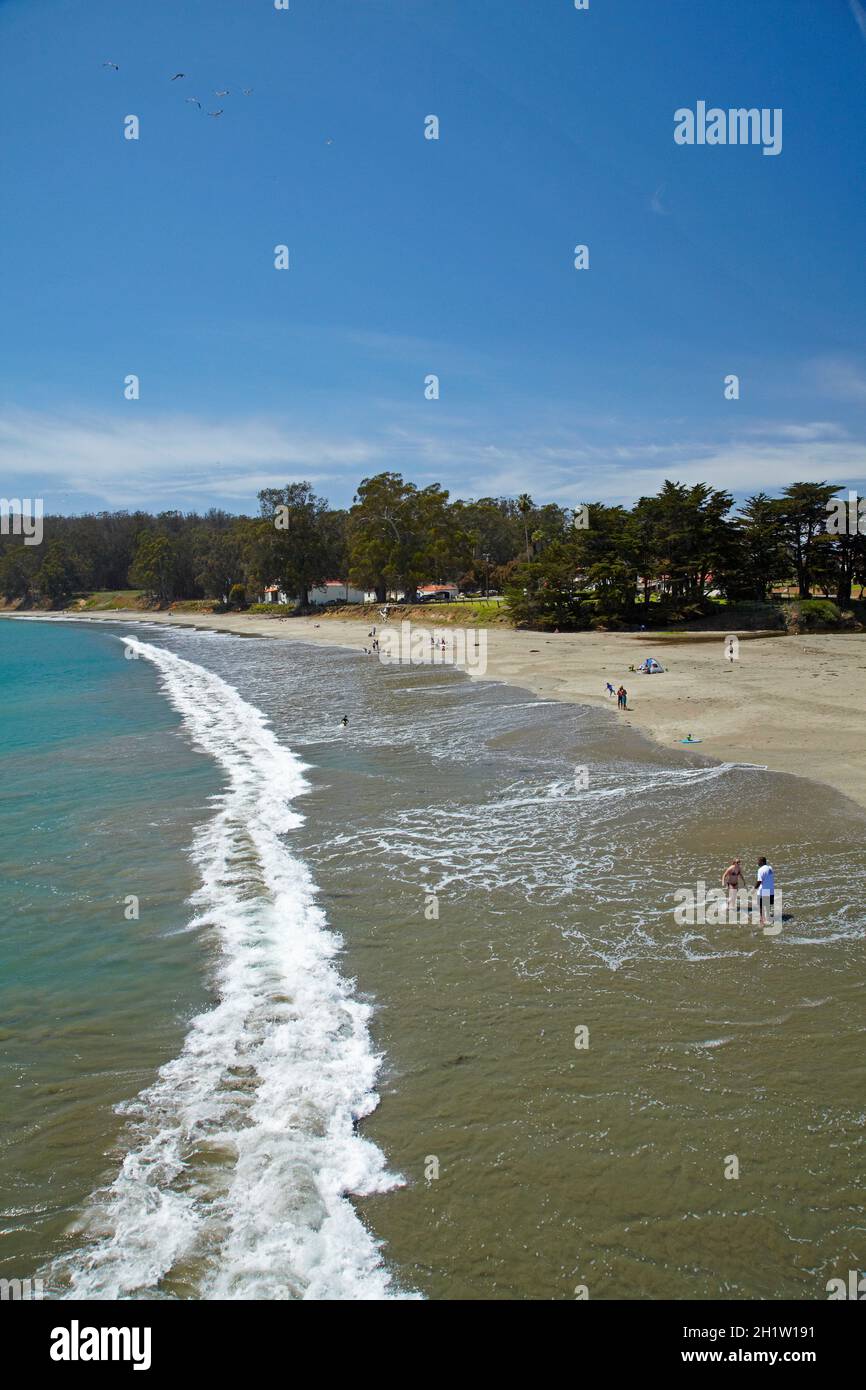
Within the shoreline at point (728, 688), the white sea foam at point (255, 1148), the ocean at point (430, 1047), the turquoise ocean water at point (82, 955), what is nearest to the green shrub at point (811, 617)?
the shoreline at point (728, 688)

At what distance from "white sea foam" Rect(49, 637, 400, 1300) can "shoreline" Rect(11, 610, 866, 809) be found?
13.9 meters

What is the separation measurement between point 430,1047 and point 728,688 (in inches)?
1172

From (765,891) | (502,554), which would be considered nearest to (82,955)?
(765,891)

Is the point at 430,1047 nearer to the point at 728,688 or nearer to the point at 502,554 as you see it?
the point at 728,688

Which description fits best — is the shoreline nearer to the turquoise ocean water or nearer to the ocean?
the ocean

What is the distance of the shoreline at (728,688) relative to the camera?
23.8 m

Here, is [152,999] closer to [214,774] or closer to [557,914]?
[557,914]

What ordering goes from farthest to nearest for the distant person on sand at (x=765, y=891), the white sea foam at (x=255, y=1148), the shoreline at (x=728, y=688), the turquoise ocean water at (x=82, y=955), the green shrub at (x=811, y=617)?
the green shrub at (x=811, y=617)
the shoreline at (x=728, y=688)
the distant person on sand at (x=765, y=891)
the turquoise ocean water at (x=82, y=955)
the white sea foam at (x=255, y=1148)

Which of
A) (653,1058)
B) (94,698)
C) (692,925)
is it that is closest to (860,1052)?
(653,1058)

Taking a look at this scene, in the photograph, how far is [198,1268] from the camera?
22.2 ft

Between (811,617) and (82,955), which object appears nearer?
(82,955)

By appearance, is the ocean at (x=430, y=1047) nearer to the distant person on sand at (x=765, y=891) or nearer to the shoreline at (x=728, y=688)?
the distant person on sand at (x=765, y=891)

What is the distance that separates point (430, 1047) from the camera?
31.8 ft

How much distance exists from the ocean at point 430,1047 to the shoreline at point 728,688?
3.67 m
